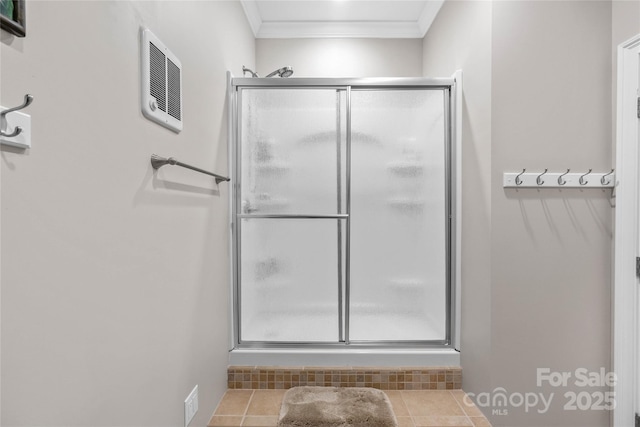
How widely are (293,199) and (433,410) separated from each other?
1379mm

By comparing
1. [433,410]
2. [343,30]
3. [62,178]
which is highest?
[343,30]

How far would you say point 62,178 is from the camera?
0.76 m

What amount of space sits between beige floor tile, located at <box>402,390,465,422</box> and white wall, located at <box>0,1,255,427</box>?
112cm

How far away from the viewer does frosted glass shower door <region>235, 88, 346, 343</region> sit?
2098mm

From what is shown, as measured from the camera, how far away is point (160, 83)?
3.89ft

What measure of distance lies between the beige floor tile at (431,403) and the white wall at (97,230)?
3.67 ft

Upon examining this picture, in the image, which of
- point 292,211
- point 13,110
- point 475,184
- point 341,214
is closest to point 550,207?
point 475,184

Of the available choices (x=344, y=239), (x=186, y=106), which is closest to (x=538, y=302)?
(x=344, y=239)

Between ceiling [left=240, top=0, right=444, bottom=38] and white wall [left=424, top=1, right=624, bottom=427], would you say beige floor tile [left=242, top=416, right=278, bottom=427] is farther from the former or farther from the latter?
ceiling [left=240, top=0, right=444, bottom=38]

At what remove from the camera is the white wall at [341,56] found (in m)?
2.85

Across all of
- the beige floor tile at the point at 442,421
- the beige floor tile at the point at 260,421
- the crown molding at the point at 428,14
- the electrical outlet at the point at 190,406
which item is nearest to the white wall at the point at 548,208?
the beige floor tile at the point at 442,421

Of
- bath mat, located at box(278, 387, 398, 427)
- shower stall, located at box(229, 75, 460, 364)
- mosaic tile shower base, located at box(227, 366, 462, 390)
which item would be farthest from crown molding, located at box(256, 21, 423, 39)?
bath mat, located at box(278, 387, 398, 427)

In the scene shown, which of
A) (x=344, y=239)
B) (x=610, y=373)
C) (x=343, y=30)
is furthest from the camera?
(x=343, y=30)

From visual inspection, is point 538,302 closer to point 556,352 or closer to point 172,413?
point 556,352
